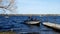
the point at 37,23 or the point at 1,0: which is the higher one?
the point at 1,0

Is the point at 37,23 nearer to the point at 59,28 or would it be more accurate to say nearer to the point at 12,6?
the point at 59,28

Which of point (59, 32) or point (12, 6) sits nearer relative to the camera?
point (12, 6)

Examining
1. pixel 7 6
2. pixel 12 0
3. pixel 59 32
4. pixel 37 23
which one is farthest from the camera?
pixel 37 23

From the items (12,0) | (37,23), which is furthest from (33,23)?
(12,0)

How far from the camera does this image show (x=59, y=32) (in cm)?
2717

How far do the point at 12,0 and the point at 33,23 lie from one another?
25.4 m

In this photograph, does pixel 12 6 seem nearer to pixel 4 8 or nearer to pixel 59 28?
pixel 4 8

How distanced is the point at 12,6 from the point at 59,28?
13.7 m

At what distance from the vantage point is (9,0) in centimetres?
1741

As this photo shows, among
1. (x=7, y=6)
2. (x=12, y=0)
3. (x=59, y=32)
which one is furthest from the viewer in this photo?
(x=59, y=32)

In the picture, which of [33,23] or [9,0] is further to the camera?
[33,23]

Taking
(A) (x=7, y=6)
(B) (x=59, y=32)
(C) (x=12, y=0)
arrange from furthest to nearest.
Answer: (B) (x=59, y=32) → (C) (x=12, y=0) → (A) (x=7, y=6)

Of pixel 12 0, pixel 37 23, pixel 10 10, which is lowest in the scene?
pixel 37 23

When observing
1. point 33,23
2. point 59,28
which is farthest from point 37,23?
point 59,28
